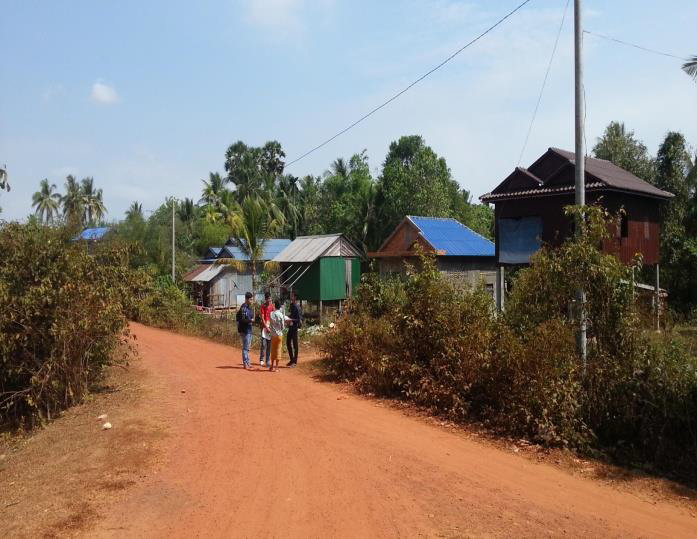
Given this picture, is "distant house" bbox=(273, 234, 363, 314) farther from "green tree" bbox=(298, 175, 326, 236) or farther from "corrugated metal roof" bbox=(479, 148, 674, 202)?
"green tree" bbox=(298, 175, 326, 236)

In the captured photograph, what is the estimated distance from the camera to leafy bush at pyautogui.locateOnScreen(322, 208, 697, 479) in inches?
305

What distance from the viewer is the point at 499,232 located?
70.0 ft

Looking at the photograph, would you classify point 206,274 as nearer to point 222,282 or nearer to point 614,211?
point 222,282

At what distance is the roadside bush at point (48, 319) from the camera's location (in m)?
10.5

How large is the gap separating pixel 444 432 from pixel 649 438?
270cm

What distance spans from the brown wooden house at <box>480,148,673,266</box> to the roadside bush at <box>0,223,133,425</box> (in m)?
13.4

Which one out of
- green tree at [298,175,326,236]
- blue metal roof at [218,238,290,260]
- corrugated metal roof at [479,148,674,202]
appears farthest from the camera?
green tree at [298,175,326,236]

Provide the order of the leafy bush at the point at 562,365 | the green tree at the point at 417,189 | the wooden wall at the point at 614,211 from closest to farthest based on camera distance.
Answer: the leafy bush at the point at 562,365 < the wooden wall at the point at 614,211 < the green tree at the point at 417,189

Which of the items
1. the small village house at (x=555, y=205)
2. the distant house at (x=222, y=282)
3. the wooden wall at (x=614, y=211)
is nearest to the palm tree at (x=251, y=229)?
the small village house at (x=555, y=205)

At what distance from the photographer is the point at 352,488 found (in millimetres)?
6430

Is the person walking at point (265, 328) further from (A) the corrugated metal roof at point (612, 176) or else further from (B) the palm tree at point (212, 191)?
(B) the palm tree at point (212, 191)

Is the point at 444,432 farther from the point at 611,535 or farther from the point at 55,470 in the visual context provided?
the point at 55,470

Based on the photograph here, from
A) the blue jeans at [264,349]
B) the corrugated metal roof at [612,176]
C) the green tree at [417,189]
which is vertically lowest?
the blue jeans at [264,349]

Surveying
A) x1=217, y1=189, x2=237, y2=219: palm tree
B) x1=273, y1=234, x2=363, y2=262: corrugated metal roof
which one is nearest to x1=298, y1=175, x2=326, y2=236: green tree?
x1=217, y1=189, x2=237, y2=219: palm tree
